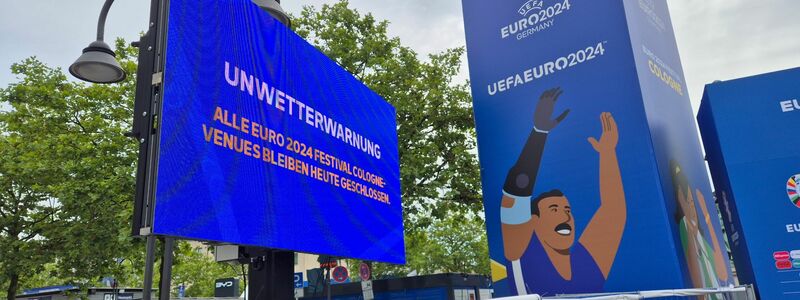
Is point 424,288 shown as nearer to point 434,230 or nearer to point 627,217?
point 627,217

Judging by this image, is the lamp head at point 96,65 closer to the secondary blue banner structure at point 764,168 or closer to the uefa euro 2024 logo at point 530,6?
the uefa euro 2024 logo at point 530,6


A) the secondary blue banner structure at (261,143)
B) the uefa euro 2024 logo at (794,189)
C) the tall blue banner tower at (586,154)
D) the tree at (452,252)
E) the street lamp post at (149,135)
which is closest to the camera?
the street lamp post at (149,135)

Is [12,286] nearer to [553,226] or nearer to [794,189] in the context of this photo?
[553,226]

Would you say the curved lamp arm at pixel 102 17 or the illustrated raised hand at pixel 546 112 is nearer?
the curved lamp arm at pixel 102 17

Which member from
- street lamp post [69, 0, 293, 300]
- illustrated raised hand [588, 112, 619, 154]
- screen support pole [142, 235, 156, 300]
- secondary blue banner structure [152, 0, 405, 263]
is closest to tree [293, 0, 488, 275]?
illustrated raised hand [588, 112, 619, 154]

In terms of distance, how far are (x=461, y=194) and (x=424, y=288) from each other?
4.38m

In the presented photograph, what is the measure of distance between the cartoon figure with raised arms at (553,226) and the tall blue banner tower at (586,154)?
0.06 ft

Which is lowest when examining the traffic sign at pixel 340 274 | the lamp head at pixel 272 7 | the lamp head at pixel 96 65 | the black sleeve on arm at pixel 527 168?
the traffic sign at pixel 340 274

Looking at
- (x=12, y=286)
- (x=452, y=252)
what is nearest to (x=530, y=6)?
(x=12, y=286)

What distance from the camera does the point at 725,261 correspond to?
12281 mm

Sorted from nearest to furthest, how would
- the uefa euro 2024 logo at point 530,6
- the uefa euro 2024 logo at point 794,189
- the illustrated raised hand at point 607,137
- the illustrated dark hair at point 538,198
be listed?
1. the illustrated raised hand at point 607,137
2. the uefa euro 2024 logo at point 794,189
3. the illustrated dark hair at point 538,198
4. the uefa euro 2024 logo at point 530,6

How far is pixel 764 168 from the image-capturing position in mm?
9961

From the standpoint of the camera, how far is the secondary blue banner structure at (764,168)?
967 centimetres

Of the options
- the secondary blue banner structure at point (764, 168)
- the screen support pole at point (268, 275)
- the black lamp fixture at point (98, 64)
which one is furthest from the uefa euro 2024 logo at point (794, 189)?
the black lamp fixture at point (98, 64)
